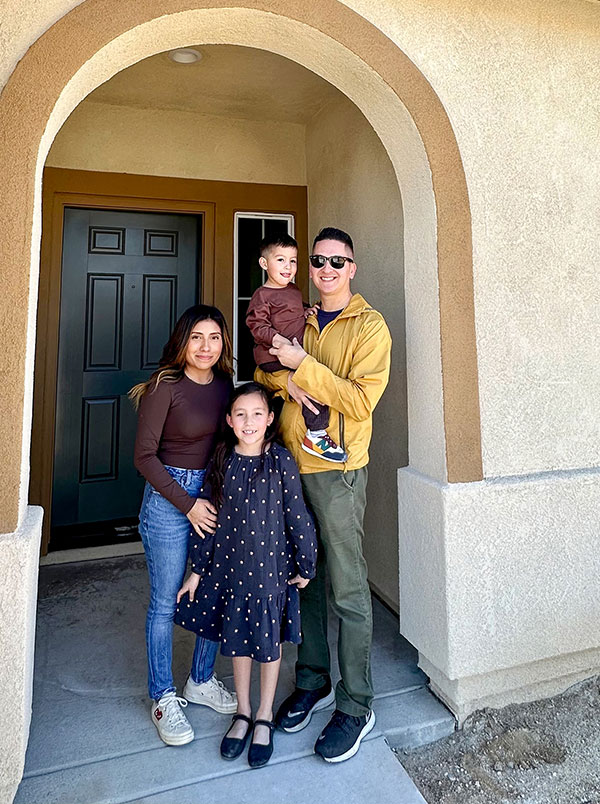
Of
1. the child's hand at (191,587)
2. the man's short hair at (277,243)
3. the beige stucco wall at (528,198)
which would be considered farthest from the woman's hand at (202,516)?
the beige stucco wall at (528,198)

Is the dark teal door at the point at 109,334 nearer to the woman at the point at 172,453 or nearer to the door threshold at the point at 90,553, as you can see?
the door threshold at the point at 90,553

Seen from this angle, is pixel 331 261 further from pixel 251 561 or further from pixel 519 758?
pixel 519 758

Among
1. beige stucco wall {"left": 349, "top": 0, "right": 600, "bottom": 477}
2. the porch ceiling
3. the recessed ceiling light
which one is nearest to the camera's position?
beige stucco wall {"left": 349, "top": 0, "right": 600, "bottom": 477}

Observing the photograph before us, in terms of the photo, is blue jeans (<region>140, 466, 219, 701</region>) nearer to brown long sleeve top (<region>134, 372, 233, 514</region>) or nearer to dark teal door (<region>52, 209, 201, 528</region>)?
brown long sleeve top (<region>134, 372, 233, 514</region>)

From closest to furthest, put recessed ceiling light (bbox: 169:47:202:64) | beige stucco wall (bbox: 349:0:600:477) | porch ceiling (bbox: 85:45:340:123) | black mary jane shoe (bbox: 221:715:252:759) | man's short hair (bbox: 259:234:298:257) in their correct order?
black mary jane shoe (bbox: 221:715:252:759), man's short hair (bbox: 259:234:298:257), beige stucco wall (bbox: 349:0:600:477), recessed ceiling light (bbox: 169:47:202:64), porch ceiling (bbox: 85:45:340:123)

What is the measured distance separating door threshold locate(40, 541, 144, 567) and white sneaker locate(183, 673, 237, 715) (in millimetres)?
1656

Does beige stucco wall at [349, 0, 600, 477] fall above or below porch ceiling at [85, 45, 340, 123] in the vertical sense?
below

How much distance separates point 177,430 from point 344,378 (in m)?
0.65

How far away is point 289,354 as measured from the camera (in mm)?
1787

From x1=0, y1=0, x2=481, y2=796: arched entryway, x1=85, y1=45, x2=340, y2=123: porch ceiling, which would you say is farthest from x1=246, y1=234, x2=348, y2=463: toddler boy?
x1=85, y1=45, x2=340, y2=123: porch ceiling

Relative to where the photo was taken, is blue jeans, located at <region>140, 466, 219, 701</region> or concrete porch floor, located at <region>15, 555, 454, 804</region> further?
blue jeans, located at <region>140, 466, 219, 701</region>

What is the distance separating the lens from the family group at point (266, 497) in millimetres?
1744

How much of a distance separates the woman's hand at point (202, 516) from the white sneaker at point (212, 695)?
68cm

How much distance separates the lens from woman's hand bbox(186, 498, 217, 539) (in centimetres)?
178
